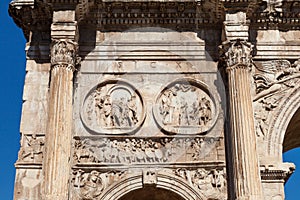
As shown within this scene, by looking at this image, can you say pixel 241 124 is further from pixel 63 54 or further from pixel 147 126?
pixel 63 54

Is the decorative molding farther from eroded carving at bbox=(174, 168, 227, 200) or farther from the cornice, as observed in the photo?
the cornice

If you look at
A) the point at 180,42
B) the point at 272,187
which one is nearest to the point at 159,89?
the point at 180,42

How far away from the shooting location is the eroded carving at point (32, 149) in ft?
38.4

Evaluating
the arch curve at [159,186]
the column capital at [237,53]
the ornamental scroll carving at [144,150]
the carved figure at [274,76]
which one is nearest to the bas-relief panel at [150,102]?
the ornamental scroll carving at [144,150]

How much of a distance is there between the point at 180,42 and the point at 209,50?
647mm

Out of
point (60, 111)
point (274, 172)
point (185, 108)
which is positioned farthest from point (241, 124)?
point (60, 111)

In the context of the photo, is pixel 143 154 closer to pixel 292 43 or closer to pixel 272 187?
pixel 272 187

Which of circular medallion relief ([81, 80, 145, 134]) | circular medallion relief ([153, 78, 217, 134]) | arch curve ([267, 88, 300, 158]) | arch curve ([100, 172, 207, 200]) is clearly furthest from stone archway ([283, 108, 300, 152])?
circular medallion relief ([81, 80, 145, 134])

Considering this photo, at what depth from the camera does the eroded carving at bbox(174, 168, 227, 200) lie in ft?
37.8

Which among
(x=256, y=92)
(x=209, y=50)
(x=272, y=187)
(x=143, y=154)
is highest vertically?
(x=209, y=50)

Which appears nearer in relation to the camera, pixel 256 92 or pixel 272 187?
pixel 272 187

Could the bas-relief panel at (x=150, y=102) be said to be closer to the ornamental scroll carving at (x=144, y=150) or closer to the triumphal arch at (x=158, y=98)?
the triumphal arch at (x=158, y=98)

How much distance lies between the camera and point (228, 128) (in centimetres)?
1196

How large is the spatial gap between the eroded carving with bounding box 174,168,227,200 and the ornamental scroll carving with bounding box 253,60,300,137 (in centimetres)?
124
